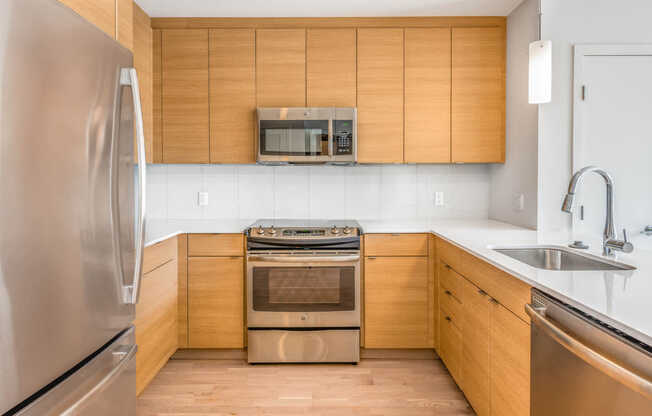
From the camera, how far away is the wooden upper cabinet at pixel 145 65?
2.85m

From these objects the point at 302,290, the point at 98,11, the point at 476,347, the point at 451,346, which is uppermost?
the point at 98,11

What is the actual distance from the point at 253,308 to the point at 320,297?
45 centimetres

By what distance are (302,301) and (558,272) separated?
1.67 m

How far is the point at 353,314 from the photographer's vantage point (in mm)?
2826

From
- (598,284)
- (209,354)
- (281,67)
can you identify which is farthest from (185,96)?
(598,284)

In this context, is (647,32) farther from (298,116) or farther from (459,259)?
(298,116)

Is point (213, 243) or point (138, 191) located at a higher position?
point (138, 191)

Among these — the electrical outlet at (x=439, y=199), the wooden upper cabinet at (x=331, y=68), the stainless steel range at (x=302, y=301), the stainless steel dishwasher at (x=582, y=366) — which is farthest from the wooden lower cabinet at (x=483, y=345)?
the wooden upper cabinet at (x=331, y=68)

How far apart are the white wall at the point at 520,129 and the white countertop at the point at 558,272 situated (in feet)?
0.51

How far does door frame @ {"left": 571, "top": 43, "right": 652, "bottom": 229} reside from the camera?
8.16ft

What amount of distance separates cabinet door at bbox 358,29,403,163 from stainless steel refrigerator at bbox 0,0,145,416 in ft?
6.69

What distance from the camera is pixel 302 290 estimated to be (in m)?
2.81

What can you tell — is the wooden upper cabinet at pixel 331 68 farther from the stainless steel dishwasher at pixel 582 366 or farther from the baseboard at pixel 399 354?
the stainless steel dishwasher at pixel 582 366

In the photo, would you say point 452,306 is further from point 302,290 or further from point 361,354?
point 302,290
